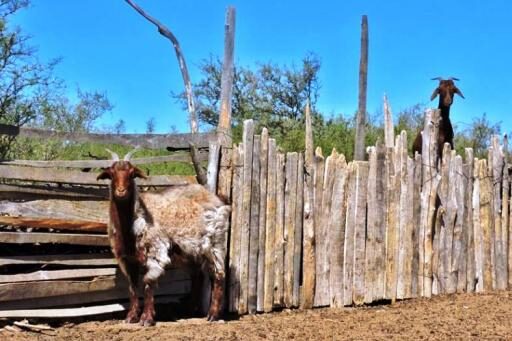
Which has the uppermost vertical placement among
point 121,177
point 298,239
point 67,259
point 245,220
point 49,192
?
point 121,177

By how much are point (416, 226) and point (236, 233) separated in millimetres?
2616

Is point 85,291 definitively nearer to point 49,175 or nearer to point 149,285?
point 149,285

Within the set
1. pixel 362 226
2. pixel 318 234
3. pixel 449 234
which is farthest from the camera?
pixel 449 234

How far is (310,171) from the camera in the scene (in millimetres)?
8391

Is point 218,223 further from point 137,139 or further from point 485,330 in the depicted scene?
point 485,330

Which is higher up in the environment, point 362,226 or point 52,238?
point 362,226

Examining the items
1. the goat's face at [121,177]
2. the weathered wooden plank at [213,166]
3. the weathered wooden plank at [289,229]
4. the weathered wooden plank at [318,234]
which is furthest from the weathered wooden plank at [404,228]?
the goat's face at [121,177]

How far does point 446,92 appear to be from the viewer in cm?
1012

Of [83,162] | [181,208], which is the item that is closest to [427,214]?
[181,208]

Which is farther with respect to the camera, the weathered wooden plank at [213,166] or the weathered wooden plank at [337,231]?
the weathered wooden plank at [337,231]

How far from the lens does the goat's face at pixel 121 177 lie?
686cm

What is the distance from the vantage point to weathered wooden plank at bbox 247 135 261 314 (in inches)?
314

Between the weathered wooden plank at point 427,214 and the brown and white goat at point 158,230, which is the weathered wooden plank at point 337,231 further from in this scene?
the brown and white goat at point 158,230

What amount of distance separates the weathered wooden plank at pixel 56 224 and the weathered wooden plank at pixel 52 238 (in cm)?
7
